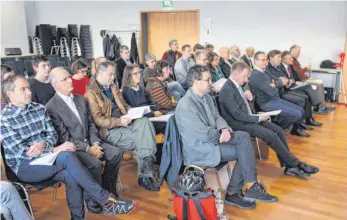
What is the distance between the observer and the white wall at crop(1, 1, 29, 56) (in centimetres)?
794

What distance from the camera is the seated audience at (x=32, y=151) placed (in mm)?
2139

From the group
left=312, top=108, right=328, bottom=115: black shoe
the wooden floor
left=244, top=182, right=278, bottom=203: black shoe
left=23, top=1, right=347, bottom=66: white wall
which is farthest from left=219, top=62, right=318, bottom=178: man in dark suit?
left=23, top=1, right=347, bottom=66: white wall

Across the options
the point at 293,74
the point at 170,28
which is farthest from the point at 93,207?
the point at 170,28

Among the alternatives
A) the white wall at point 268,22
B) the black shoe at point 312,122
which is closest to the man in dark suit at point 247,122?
the black shoe at point 312,122

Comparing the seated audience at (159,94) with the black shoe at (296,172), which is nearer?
the black shoe at (296,172)

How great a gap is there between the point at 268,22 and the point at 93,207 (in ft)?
20.1

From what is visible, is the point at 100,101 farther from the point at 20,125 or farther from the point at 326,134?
the point at 326,134

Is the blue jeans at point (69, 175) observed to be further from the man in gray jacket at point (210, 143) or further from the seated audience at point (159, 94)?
the seated audience at point (159, 94)

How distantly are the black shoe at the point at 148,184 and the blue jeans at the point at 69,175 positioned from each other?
2.47ft

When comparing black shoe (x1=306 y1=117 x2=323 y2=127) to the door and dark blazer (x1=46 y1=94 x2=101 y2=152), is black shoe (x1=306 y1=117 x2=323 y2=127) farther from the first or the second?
the door

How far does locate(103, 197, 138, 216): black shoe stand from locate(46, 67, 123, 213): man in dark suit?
0.19m

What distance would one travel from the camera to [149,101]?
3.61m

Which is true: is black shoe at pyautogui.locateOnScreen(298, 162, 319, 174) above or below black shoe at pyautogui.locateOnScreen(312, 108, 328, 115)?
above

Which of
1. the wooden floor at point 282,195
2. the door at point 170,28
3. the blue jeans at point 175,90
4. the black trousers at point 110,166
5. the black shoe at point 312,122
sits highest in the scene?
the door at point 170,28
